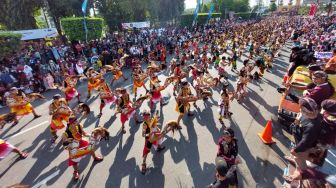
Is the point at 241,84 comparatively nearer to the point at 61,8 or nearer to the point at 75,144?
the point at 75,144

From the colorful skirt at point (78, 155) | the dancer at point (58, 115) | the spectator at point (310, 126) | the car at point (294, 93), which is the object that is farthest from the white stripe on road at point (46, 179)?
the car at point (294, 93)

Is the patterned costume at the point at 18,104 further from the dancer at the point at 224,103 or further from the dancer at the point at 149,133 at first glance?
the dancer at the point at 224,103

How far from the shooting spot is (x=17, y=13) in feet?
79.0

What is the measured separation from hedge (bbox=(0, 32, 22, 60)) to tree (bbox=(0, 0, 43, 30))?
936 cm

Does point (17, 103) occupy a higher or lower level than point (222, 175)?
lower

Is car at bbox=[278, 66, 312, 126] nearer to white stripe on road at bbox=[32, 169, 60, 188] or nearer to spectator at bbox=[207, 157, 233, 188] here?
spectator at bbox=[207, 157, 233, 188]

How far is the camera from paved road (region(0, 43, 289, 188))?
5.32 meters

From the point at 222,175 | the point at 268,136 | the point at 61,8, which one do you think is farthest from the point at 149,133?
the point at 61,8

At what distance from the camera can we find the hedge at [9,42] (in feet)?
53.0

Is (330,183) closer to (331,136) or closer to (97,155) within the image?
(331,136)

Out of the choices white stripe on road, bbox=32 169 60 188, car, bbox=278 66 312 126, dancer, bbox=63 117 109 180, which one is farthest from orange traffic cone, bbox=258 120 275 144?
white stripe on road, bbox=32 169 60 188

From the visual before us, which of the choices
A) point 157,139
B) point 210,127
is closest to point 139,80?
point 210,127

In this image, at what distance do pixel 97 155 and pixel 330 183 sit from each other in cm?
536

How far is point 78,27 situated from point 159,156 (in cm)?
1783
